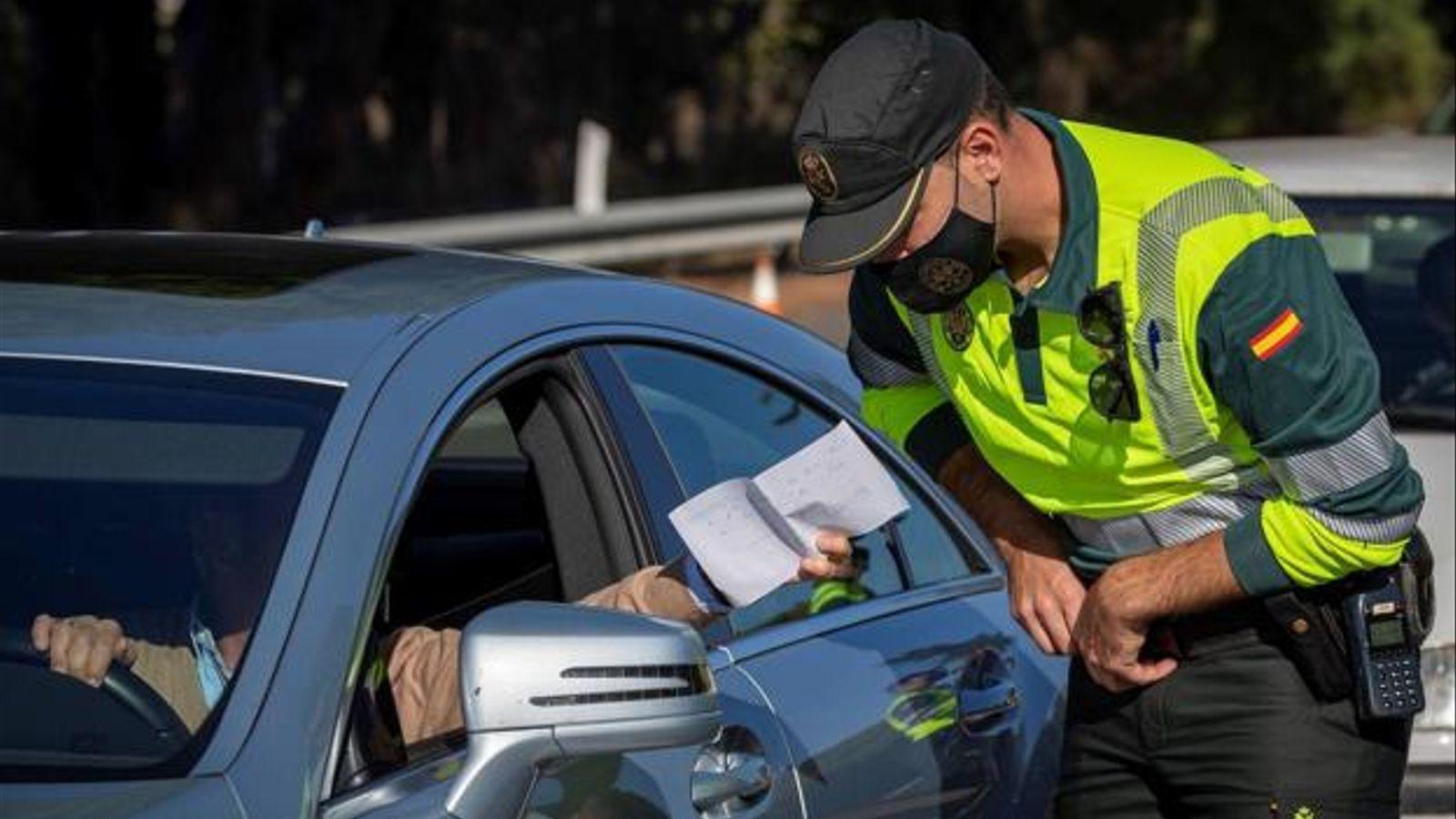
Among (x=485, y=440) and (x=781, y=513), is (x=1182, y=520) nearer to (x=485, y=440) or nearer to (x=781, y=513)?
(x=781, y=513)

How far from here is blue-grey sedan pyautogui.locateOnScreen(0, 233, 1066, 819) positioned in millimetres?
3598

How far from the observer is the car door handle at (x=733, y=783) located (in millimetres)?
4086

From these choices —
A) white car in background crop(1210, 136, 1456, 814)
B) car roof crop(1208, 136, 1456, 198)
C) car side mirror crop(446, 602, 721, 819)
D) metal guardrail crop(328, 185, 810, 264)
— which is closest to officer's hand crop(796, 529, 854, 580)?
car side mirror crop(446, 602, 721, 819)

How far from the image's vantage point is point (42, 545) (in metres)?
3.88

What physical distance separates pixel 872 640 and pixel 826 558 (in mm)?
562

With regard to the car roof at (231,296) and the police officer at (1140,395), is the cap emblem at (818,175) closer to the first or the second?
the police officer at (1140,395)

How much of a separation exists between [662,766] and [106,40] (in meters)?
20.3

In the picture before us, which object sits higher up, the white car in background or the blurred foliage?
the white car in background

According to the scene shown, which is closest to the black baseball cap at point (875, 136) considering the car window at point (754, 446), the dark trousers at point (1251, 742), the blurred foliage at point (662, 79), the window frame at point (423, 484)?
the window frame at point (423, 484)

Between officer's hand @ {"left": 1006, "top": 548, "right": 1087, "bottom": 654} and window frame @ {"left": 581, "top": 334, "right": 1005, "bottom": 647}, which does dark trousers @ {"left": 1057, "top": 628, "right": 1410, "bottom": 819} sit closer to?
officer's hand @ {"left": 1006, "top": 548, "right": 1087, "bottom": 654}

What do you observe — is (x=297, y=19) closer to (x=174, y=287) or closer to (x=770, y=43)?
(x=770, y=43)

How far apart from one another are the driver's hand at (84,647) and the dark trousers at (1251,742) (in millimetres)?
1365

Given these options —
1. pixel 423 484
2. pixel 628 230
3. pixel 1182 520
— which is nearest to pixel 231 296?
pixel 423 484

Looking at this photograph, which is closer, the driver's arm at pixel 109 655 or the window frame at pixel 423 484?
the window frame at pixel 423 484
